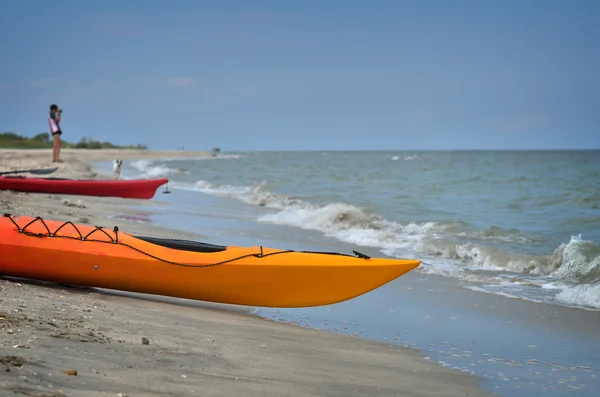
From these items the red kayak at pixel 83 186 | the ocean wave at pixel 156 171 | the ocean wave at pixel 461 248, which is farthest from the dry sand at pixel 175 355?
the ocean wave at pixel 156 171

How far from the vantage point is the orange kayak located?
5.65 meters

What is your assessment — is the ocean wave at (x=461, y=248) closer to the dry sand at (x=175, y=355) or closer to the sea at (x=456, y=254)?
the sea at (x=456, y=254)

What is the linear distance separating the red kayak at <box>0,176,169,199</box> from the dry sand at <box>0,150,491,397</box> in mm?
7481

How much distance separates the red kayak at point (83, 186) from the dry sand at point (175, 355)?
7481 mm

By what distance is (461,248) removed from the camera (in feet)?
31.7

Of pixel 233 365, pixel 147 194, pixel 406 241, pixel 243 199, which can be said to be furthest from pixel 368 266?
pixel 243 199

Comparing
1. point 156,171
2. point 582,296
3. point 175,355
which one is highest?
point 156,171

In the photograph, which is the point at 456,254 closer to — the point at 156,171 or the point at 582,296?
the point at 582,296

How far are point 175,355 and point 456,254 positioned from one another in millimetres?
6431

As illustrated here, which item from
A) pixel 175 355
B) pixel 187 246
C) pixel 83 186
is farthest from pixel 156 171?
pixel 175 355

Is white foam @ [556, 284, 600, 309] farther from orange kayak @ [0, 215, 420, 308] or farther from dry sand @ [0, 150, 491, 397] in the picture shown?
dry sand @ [0, 150, 491, 397]

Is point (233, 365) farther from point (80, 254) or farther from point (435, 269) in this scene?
point (435, 269)

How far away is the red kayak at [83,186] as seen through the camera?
1270 centimetres

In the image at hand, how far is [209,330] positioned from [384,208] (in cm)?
1119
